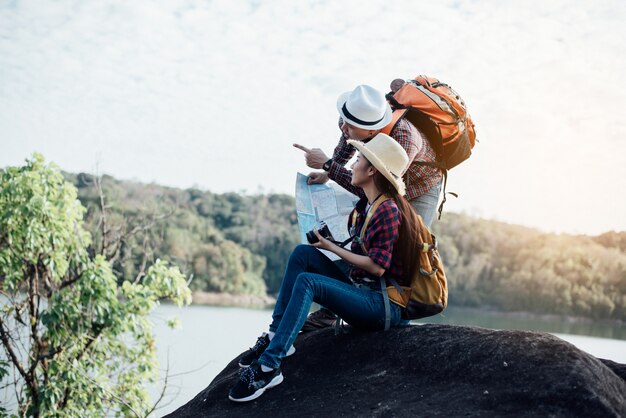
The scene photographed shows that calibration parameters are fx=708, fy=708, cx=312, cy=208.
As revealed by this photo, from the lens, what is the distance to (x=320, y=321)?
4617mm

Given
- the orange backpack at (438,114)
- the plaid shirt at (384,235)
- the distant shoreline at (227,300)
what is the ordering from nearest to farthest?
the plaid shirt at (384,235) < the orange backpack at (438,114) < the distant shoreline at (227,300)

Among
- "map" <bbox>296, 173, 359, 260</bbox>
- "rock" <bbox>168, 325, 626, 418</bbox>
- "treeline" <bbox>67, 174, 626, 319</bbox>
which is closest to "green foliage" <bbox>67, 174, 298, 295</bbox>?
"treeline" <bbox>67, 174, 626, 319</bbox>

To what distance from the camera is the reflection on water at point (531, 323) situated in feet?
133

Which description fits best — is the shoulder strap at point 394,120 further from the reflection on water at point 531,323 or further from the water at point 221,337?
the reflection on water at point 531,323

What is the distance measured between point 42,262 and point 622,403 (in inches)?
290

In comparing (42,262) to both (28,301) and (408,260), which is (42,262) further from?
(408,260)

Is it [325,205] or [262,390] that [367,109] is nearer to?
[325,205]

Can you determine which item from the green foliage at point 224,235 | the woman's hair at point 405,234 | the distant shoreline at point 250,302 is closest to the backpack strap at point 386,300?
the woman's hair at point 405,234

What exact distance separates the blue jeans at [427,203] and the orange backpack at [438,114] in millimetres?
154

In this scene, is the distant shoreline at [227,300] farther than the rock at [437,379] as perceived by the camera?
Yes

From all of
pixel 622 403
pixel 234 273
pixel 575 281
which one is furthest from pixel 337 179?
pixel 234 273

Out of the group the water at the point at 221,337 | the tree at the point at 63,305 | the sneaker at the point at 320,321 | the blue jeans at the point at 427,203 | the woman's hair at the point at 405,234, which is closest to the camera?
the woman's hair at the point at 405,234

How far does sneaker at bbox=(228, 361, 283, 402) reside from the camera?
367 cm

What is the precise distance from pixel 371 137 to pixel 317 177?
21.2 inches
